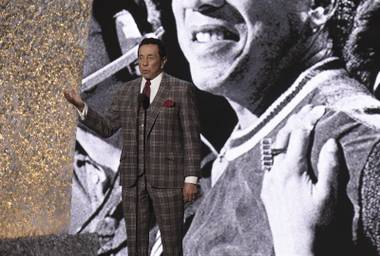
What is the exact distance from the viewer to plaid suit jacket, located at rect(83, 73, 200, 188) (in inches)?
51.8

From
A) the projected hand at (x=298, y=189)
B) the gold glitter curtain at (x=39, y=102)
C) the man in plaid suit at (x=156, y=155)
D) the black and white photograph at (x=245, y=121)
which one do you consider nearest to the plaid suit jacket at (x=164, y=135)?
the man in plaid suit at (x=156, y=155)

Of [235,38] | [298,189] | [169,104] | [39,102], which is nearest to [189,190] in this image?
[169,104]

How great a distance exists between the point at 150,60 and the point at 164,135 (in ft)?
0.52

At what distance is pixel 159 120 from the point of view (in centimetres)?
132

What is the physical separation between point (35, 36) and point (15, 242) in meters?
0.80

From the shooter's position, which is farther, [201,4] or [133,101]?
[201,4]

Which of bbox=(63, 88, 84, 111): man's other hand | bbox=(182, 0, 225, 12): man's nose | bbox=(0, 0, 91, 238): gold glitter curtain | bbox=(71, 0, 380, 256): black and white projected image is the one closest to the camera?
bbox=(63, 88, 84, 111): man's other hand

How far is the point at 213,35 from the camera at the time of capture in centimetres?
190

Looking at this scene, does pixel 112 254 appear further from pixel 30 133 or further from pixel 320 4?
pixel 320 4

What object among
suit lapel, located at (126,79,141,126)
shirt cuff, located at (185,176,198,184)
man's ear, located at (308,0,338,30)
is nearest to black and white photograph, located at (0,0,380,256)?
man's ear, located at (308,0,338,30)

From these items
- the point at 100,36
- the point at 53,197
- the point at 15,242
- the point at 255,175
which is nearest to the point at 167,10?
the point at 100,36

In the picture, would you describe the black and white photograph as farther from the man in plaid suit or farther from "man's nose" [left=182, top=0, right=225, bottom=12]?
the man in plaid suit

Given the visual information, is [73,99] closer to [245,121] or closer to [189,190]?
[189,190]

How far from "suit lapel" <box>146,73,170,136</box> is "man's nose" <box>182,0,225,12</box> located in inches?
22.9
